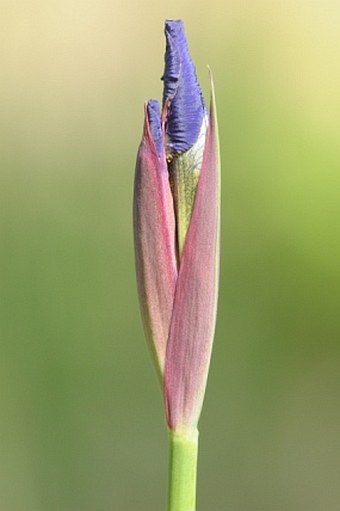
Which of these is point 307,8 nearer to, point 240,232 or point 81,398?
point 240,232

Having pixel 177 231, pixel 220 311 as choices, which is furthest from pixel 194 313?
pixel 220 311

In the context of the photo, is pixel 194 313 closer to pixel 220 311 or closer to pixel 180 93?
pixel 180 93

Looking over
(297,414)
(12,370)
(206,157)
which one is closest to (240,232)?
(297,414)

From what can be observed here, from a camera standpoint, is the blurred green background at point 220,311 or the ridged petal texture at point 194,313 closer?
the ridged petal texture at point 194,313

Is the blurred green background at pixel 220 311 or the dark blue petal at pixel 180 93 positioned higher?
the dark blue petal at pixel 180 93

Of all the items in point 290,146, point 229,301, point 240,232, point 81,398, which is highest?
point 290,146

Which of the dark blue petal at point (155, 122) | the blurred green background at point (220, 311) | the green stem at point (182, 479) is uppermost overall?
the dark blue petal at point (155, 122)

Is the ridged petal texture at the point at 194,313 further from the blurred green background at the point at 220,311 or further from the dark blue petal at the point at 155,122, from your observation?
the blurred green background at the point at 220,311

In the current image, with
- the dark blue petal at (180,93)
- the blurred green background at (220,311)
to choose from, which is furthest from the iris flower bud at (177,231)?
the blurred green background at (220,311)
